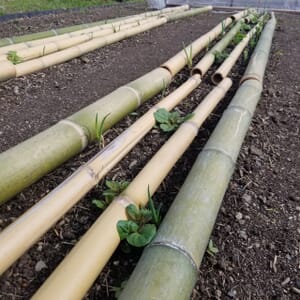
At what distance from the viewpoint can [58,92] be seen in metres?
2.88

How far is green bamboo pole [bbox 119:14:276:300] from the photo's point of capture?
114cm

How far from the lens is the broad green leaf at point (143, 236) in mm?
1356

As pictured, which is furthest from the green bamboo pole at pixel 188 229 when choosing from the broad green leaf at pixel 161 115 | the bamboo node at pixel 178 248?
the broad green leaf at pixel 161 115

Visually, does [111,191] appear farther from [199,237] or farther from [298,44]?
[298,44]

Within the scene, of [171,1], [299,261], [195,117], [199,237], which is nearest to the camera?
[199,237]

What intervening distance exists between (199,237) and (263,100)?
Result: 196cm

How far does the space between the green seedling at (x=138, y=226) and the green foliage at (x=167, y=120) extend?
91 cm

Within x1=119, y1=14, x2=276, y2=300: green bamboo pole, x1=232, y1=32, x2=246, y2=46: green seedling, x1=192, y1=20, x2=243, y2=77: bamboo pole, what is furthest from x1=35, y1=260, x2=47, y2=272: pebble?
x1=232, y1=32, x2=246, y2=46: green seedling

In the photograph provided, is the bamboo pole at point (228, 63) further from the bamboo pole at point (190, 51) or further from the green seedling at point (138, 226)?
the green seedling at point (138, 226)

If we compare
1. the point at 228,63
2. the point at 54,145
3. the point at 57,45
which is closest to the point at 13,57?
the point at 57,45

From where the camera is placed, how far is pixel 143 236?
4.54ft

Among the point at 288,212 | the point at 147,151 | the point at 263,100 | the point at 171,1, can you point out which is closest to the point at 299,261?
the point at 288,212

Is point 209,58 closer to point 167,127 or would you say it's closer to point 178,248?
point 167,127

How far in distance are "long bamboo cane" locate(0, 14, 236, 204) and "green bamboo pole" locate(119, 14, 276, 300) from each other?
0.66 meters
